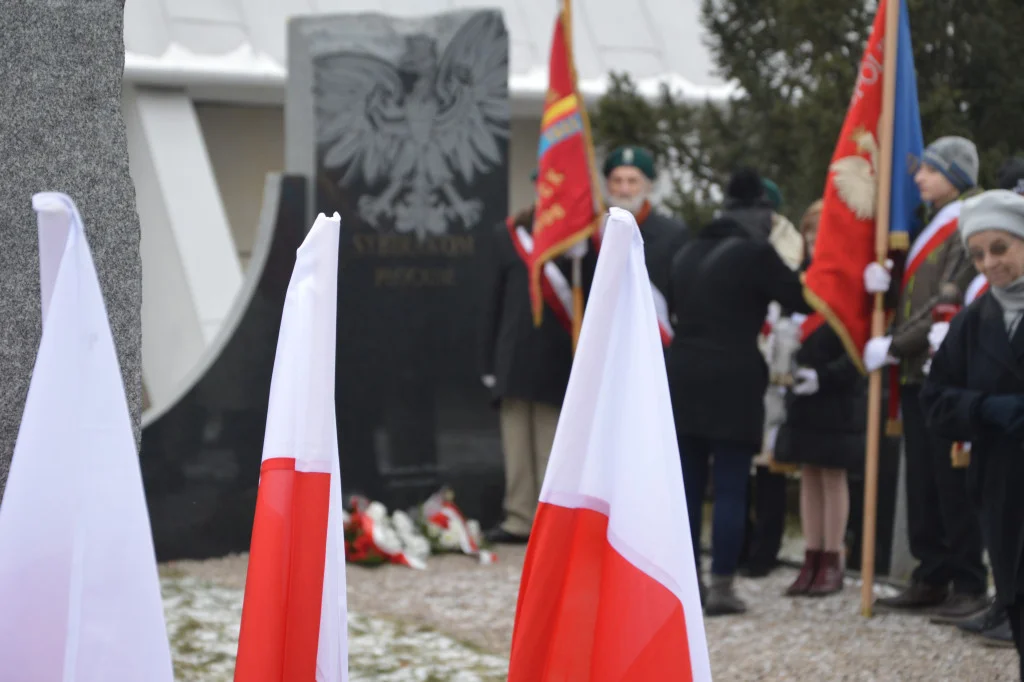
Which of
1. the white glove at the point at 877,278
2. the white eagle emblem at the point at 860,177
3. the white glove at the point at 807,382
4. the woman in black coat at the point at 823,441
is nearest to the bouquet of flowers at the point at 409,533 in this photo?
the woman in black coat at the point at 823,441

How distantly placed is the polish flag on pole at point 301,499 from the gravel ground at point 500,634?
2.58 m

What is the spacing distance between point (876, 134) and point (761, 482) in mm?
2052

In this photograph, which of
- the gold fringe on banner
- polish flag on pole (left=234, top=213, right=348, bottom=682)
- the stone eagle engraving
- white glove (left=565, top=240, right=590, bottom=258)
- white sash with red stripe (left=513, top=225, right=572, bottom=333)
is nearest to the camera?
polish flag on pole (left=234, top=213, right=348, bottom=682)

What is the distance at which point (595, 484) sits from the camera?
2789mm

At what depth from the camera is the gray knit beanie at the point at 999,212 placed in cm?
488

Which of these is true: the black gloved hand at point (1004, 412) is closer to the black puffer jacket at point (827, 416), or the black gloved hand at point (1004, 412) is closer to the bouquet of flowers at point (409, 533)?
the black puffer jacket at point (827, 416)

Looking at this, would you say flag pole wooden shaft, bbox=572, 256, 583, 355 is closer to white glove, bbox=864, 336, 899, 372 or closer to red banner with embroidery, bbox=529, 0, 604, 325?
red banner with embroidery, bbox=529, 0, 604, 325

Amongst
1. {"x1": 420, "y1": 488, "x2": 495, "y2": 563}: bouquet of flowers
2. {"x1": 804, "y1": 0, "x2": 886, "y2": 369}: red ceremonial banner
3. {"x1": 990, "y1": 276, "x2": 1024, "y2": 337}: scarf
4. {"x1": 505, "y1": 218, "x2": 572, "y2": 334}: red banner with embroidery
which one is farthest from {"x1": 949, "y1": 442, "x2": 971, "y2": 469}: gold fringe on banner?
{"x1": 420, "y1": 488, "x2": 495, "y2": 563}: bouquet of flowers

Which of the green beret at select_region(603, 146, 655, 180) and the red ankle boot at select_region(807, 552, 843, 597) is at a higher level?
the green beret at select_region(603, 146, 655, 180)

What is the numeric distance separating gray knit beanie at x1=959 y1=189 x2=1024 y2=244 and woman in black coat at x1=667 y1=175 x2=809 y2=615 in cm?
148

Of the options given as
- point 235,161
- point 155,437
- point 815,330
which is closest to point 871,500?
point 815,330

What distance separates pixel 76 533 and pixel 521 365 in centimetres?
608

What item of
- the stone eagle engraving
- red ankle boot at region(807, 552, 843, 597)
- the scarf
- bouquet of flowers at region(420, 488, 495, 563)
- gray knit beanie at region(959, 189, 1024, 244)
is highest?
the stone eagle engraving

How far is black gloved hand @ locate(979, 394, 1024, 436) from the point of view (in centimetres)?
471
